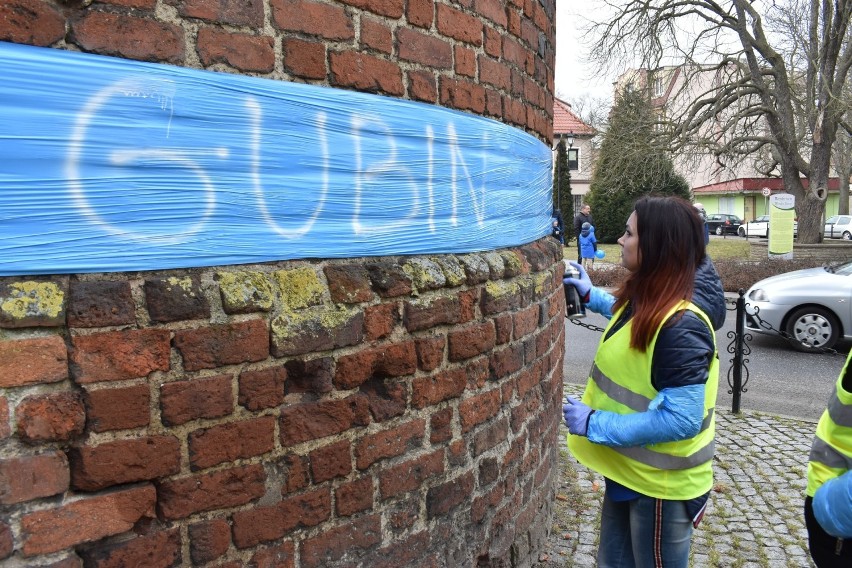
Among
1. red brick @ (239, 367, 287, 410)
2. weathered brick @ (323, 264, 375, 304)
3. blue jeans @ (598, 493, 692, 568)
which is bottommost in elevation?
blue jeans @ (598, 493, 692, 568)

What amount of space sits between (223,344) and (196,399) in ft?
0.48

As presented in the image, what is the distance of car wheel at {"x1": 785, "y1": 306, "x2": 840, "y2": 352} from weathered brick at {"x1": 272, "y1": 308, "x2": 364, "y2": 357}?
8.41 meters

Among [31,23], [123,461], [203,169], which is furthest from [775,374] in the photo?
[31,23]

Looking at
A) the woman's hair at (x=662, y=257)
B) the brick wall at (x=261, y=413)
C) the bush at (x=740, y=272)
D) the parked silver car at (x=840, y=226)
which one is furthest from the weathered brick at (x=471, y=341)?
the parked silver car at (x=840, y=226)

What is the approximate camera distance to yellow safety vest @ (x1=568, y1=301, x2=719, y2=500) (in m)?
2.27

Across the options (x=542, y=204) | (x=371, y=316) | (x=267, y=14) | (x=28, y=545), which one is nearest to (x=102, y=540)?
(x=28, y=545)

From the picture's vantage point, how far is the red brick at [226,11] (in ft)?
5.34

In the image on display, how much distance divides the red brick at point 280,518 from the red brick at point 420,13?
4.70 ft

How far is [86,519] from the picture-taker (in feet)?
4.94

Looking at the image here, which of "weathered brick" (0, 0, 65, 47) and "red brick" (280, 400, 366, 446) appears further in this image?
"red brick" (280, 400, 366, 446)

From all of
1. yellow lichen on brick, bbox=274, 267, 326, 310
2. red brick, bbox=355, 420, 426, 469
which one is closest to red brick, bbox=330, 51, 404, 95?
yellow lichen on brick, bbox=274, 267, 326, 310

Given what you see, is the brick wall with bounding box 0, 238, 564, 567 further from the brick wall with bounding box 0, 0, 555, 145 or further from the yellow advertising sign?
the yellow advertising sign

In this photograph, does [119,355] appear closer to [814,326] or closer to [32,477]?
[32,477]

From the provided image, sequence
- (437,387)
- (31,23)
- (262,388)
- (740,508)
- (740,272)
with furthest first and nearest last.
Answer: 1. (740,272)
2. (740,508)
3. (437,387)
4. (262,388)
5. (31,23)
